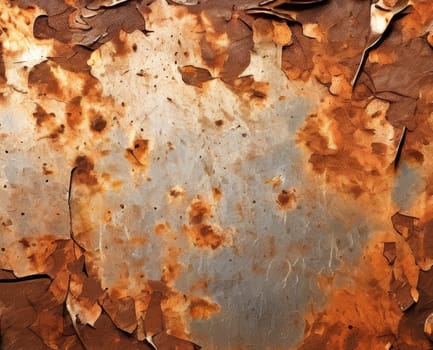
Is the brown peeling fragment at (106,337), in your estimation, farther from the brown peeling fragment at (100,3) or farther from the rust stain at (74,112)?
the brown peeling fragment at (100,3)

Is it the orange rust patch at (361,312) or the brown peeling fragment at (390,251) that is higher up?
the brown peeling fragment at (390,251)

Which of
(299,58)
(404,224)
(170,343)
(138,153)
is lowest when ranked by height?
(170,343)

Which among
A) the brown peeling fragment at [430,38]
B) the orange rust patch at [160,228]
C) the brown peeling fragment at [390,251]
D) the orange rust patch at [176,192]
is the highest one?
the brown peeling fragment at [430,38]

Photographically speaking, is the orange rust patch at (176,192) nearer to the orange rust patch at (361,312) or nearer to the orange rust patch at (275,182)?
the orange rust patch at (275,182)

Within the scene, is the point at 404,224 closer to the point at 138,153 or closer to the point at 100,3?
the point at 138,153

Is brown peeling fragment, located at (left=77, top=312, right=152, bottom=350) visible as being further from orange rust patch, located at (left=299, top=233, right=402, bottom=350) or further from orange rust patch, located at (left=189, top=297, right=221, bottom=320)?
orange rust patch, located at (left=299, top=233, right=402, bottom=350)

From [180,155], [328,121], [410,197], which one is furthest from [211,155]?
[410,197]

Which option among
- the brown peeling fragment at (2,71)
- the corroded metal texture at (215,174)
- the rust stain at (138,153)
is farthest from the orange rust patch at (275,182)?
the brown peeling fragment at (2,71)

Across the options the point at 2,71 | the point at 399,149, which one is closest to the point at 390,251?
the point at 399,149
